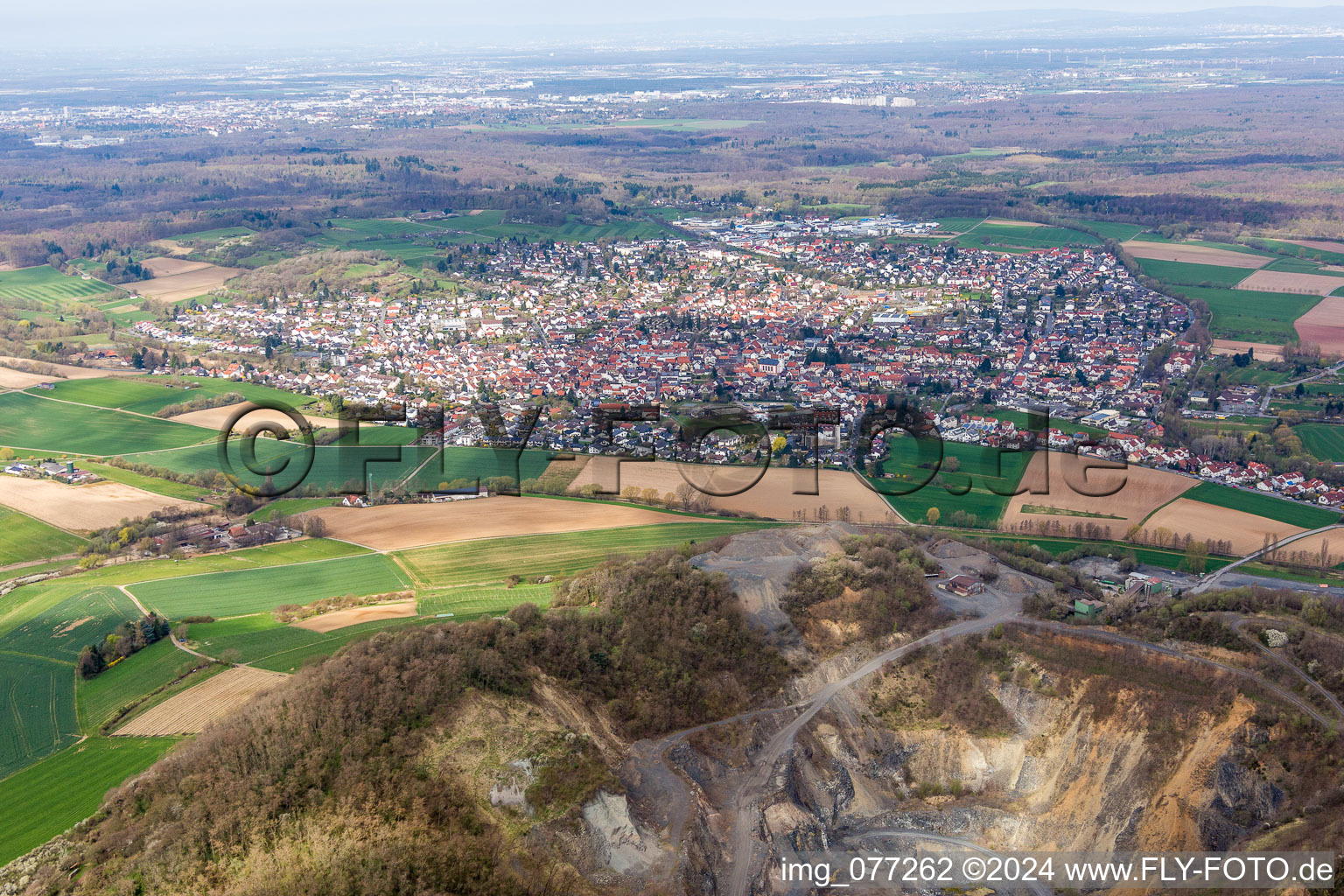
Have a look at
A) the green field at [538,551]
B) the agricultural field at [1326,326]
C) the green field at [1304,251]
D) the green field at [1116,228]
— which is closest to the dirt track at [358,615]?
the green field at [538,551]

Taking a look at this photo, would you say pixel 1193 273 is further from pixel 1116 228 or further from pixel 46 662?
pixel 46 662

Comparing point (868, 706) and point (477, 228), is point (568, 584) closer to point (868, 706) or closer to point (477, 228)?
point (868, 706)

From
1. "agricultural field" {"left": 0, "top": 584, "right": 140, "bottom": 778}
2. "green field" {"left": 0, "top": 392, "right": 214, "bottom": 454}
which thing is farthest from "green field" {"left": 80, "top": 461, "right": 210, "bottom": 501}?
"agricultural field" {"left": 0, "top": 584, "right": 140, "bottom": 778}

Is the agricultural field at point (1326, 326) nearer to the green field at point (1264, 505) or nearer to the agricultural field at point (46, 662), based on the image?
the green field at point (1264, 505)

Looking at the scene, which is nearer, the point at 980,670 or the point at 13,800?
the point at 13,800

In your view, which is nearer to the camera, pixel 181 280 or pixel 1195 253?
pixel 1195 253

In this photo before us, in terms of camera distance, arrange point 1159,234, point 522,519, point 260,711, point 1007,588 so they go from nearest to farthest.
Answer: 1. point 260,711
2. point 1007,588
3. point 522,519
4. point 1159,234

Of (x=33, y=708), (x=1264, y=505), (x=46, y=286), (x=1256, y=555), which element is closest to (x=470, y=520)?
(x=33, y=708)

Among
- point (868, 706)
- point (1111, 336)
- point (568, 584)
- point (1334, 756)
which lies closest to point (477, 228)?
point (1111, 336)
